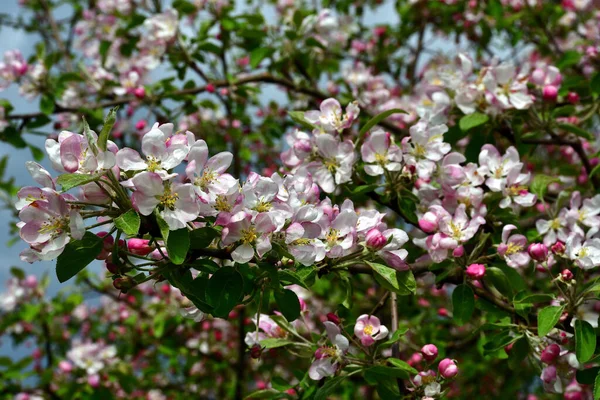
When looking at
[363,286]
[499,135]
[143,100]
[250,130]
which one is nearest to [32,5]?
[250,130]

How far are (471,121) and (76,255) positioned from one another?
1247mm

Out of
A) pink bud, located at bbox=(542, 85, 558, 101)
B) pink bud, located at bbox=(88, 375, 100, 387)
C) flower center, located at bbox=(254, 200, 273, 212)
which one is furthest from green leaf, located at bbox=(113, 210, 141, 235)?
pink bud, located at bbox=(88, 375, 100, 387)

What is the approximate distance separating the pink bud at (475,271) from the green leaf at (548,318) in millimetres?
152

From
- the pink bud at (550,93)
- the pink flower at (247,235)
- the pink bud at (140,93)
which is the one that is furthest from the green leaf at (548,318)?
the pink bud at (140,93)

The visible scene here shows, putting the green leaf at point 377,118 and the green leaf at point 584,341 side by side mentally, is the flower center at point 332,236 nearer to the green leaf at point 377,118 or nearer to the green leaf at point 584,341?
the green leaf at point 377,118

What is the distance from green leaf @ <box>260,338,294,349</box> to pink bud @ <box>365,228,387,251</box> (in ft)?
1.31

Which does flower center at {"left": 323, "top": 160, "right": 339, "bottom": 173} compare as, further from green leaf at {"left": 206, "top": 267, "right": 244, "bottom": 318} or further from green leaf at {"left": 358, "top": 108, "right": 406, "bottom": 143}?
green leaf at {"left": 206, "top": 267, "right": 244, "bottom": 318}

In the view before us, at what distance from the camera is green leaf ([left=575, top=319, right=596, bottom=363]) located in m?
1.26

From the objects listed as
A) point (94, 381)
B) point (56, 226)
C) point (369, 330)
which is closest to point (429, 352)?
point (369, 330)

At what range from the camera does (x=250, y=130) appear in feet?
13.1

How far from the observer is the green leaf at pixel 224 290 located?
1.03m

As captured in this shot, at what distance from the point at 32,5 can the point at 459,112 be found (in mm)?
4212

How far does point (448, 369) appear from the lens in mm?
1327

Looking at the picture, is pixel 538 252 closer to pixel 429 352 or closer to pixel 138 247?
pixel 429 352
